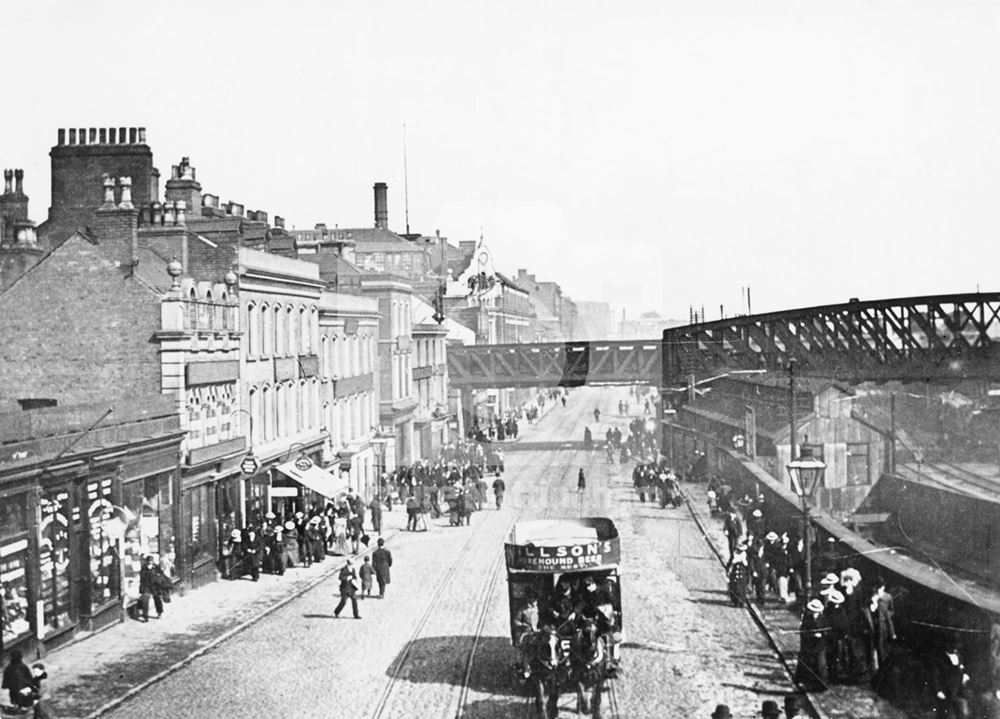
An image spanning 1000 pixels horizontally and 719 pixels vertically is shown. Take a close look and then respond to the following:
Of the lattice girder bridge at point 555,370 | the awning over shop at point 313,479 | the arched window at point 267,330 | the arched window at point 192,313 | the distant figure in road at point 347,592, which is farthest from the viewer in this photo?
the lattice girder bridge at point 555,370

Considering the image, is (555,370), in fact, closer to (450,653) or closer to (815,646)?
(450,653)

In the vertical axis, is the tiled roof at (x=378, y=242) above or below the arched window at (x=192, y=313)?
above

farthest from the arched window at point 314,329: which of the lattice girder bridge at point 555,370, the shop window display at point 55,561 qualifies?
the lattice girder bridge at point 555,370

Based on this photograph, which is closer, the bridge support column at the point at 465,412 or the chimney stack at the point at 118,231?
the chimney stack at the point at 118,231

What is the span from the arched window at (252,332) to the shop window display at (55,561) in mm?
11547

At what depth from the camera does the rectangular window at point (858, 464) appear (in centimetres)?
4228

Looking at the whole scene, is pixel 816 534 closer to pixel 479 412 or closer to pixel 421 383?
pixel 421 383

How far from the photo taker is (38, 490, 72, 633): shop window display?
71.5 feet

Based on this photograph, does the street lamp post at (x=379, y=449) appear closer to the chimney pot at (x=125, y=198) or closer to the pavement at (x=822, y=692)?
the pavement at (x=822, y=692)

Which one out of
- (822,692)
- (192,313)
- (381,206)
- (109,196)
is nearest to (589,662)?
(822,692)

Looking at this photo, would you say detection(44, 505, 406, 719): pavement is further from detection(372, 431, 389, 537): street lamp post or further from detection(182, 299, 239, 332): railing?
detection(372, 431, 389, 537): street lamp post

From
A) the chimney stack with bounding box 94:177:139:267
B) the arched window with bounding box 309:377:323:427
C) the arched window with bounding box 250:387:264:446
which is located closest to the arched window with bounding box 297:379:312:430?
the arched window with bounding box 309:377:323:427

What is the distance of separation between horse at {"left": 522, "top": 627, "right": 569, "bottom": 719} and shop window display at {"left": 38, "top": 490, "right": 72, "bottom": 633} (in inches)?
406

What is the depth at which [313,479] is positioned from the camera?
35.5m
